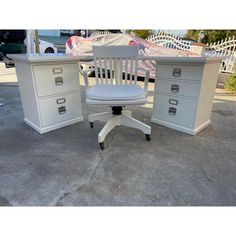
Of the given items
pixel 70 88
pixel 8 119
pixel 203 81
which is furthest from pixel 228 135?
pixel 8 119

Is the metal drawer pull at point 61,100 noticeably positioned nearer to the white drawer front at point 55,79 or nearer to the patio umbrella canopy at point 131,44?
the white drawer front at point 55,79

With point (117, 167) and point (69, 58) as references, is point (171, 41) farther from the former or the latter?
point (117, 167)

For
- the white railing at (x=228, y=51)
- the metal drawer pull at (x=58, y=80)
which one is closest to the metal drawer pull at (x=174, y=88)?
the metal drawer pull at (x=58, y=80)

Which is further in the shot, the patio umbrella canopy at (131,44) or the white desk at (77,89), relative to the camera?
the patio umbrella canopy at (131,44)

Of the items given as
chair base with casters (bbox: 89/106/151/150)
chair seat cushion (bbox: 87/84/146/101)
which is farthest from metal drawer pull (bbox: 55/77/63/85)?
chair base with casters (bbox: 89/106/151/150)

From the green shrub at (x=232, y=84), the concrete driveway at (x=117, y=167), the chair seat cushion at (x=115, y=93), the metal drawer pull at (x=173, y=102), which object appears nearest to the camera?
the concrete driveway at (x=117, y=167)

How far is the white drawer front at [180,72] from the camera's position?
1.76m

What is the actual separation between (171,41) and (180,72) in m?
2.90

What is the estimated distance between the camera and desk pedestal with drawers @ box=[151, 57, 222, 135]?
1771 millimetres

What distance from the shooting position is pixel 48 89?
72.1 inches

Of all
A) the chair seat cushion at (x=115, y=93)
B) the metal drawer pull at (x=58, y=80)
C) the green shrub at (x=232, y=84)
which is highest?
the metal drawer pull at (x=58, y=80)

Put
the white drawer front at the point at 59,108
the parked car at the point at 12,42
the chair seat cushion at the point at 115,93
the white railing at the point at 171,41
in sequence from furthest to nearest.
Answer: the white railing at the point at 171,41
the parked car at the point at 12,42
the white drawer front at the point at 59,108
the chair seat cushion at the point at 115,93

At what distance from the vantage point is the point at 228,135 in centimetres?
193
